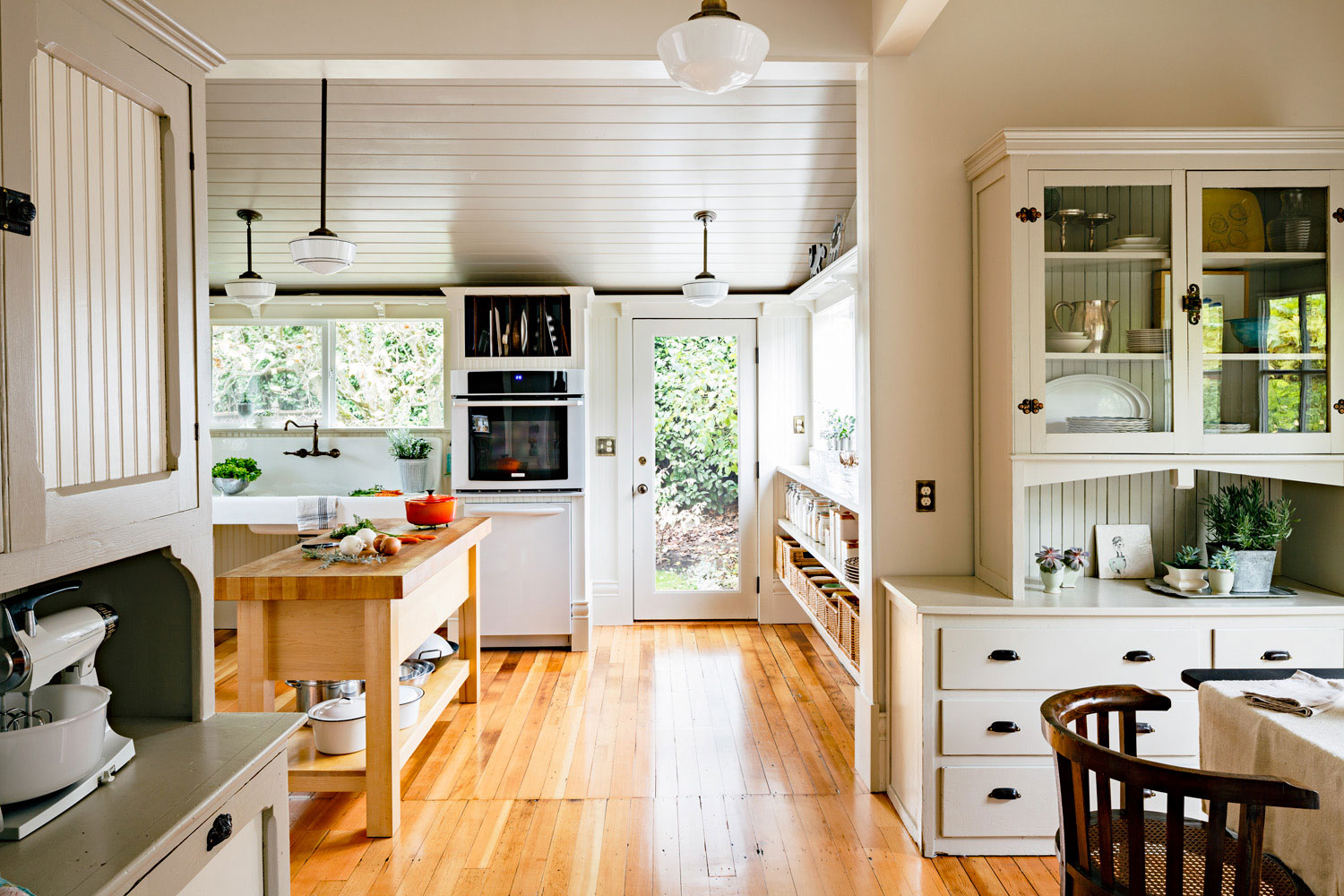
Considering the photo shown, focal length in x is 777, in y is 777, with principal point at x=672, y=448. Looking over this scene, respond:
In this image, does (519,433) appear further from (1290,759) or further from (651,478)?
(1290,759)

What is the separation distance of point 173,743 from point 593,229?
3.39 metres

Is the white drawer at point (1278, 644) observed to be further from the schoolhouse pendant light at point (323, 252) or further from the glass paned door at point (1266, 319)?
the schoolhouse pendant light at point (323, 252)

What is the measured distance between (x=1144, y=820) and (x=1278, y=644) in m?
1.38

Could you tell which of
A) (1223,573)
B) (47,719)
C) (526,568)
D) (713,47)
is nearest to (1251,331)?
(1223,573)

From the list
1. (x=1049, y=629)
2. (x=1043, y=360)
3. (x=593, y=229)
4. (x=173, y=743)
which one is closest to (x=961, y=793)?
(x=1049, y=629)

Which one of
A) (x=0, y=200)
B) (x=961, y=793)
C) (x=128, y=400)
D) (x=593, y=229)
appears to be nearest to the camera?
(x=0, y=200)

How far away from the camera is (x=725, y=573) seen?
5.20m

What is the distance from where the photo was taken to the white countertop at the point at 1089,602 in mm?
2412

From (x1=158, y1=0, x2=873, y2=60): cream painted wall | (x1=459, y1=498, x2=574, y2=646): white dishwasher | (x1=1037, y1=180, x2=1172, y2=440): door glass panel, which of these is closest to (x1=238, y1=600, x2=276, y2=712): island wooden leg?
(x1=158, y1=0, x2=873, y2=60): cream painted wall

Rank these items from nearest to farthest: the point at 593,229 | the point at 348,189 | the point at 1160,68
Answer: the point at 1160,68 < the point at 348,189 < the point at 593,229

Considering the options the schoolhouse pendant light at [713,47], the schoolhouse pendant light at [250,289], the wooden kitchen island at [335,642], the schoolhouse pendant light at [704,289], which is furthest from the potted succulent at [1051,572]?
the schoolhouse pendant light at [250,289]

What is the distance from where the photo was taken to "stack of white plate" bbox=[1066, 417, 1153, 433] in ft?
8.20

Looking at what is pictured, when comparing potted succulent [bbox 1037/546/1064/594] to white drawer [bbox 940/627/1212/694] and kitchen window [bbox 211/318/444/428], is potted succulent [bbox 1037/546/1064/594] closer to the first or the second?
white drawer [bbox 940/627/1212/694]

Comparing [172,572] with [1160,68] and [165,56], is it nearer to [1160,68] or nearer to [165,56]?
[165,56]
